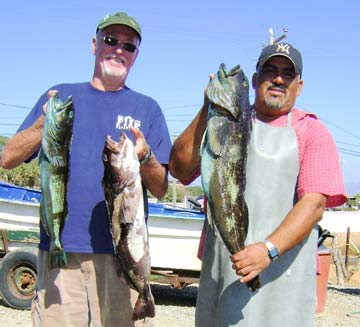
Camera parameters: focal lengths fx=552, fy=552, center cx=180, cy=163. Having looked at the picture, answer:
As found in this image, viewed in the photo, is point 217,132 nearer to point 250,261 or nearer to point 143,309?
point 250,261

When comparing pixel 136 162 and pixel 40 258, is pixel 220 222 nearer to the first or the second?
pixel 136 162

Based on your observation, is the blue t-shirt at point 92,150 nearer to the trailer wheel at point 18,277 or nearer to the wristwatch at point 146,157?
the wristwatch at point 146,157

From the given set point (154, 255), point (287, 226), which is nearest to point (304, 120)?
point (287, 226)

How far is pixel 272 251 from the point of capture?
327cm

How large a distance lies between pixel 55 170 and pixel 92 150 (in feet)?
1.16

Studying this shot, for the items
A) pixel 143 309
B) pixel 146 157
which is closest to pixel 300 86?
pixel 146 157

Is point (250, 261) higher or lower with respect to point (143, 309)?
higher

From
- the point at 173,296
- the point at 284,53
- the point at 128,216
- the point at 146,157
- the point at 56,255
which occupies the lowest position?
the point at 173,296

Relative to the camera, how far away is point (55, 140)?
11.4ft

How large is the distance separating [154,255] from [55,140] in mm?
6453

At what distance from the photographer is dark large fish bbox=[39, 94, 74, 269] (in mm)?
3439

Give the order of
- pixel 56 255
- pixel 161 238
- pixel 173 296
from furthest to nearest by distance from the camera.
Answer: pixel 173 296 < pixel 161 238 < pixel 56 255

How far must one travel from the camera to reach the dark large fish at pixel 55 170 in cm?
344

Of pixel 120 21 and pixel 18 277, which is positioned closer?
pixel 120 21
